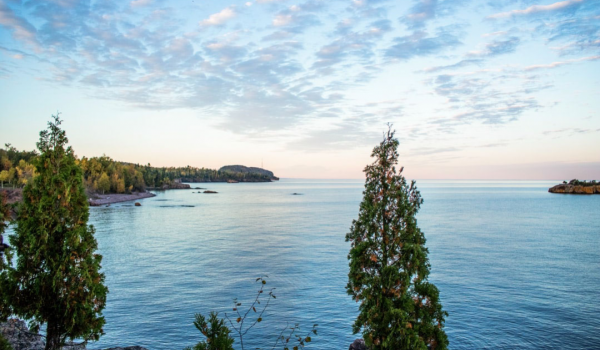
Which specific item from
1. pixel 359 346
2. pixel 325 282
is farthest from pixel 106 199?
pixel 359 346

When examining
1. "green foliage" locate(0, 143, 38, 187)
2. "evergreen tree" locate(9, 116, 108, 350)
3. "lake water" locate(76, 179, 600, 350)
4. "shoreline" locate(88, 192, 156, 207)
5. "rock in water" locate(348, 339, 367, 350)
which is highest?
"green foliage" locate(0, 143, 38, 187)

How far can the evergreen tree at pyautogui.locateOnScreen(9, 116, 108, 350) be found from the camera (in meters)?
15.6

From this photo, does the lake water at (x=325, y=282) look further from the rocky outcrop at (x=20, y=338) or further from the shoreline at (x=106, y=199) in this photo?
the shoreline at (x=106, y=199)

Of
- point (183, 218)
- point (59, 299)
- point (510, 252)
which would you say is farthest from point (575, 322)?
point (183, 218)

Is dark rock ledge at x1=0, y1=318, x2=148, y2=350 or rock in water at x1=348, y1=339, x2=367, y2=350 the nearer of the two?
dark rock ledge at x1=0, y1=318, x2=148, y2=350

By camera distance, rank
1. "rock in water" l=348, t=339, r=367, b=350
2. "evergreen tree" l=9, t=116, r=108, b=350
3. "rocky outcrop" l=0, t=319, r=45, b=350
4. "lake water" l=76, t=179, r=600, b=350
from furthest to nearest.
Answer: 1. "lake water" l=76, t=179, r=600, b=350
2. "rock in water" l=348, t=339, r=367, b=350
3. "rocky outcrop" l=0, t=319, r=45, b=350
4. "evergreen tree" l=9, t=116, r=108, b=350

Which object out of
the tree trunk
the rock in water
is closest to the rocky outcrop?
the tree trunk

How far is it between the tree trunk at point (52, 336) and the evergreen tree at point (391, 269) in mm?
12884

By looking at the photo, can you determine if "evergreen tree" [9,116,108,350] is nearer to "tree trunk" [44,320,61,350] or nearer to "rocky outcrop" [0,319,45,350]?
"tree trunk" [44,320,61,350]

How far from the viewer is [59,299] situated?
15664 millimetres

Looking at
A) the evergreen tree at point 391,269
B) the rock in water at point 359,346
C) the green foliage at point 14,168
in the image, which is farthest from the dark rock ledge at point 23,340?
the green foliage at point 14,168

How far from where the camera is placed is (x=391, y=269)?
559 inches

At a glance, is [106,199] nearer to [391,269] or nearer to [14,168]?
[14,168]

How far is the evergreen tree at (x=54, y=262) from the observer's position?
1561 cm
